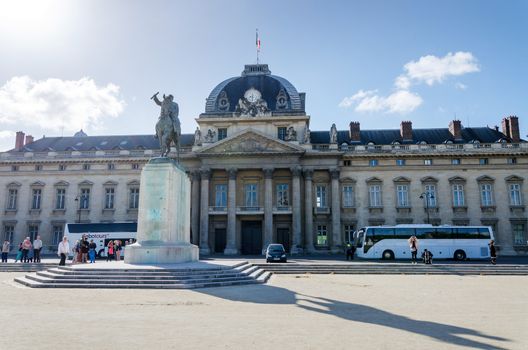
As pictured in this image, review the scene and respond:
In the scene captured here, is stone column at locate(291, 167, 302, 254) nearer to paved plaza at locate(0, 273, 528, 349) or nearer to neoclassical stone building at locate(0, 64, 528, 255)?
neoclassical stone building at locate(0, 64, 528, 255)

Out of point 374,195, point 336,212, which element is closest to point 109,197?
point 336,212

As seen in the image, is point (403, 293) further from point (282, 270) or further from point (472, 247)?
point (472, 247)

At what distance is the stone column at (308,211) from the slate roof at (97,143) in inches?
617

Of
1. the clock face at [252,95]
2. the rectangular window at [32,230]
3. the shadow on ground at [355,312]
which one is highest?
the clock face at [252,95]

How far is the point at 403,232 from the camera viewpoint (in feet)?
105

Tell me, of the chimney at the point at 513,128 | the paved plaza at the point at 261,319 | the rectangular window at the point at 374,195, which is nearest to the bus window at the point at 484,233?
the rectangular window at the point at 374,195

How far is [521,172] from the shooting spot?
41438 mm

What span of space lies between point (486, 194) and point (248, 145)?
26.0 meters

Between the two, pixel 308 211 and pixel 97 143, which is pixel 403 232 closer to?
pixel 308 211

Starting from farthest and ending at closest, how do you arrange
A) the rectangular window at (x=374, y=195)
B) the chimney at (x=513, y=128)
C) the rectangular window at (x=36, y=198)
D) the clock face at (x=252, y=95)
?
the rectangular window at (x=36, y=198) → the clock face at (x=252, y=95) → the chimney at (x=513, y=128) → the rectangular window at (x=374, y=195)

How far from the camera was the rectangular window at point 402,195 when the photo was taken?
42.3 meters

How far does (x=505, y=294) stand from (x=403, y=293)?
11.4 ft

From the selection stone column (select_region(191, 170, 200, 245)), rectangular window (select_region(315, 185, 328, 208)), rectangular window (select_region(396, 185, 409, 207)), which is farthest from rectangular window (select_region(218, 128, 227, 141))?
rectangular window (select_region(396, 185, 409, 207))

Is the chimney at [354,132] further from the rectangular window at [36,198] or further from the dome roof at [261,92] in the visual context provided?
the rectangular window at [36,198]
